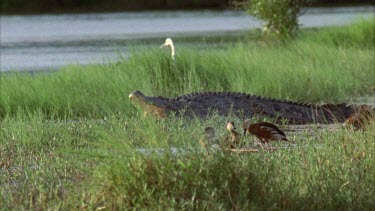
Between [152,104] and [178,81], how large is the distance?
8.68 ft

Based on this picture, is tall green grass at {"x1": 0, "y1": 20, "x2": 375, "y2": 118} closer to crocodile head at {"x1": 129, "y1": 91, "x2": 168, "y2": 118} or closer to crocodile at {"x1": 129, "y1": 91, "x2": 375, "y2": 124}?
crocodile head at {"x1": 129, "y1": 91, "x2": 168, "y2": 118}

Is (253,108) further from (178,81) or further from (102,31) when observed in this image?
(102,31)

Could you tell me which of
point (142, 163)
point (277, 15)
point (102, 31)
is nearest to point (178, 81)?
point (277, 15)

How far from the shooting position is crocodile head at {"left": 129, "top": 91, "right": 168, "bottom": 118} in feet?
31.9

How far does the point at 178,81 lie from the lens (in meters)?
12.4

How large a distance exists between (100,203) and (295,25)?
1323 cm

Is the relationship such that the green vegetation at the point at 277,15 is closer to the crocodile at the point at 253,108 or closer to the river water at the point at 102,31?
the river water at the point at 102,31

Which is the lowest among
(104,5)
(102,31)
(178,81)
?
(104,5)

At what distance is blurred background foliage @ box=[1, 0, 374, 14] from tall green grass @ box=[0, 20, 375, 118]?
2512cm

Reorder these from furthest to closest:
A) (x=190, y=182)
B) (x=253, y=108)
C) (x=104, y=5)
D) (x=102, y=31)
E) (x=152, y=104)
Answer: (x=104, y=5) < (x=102, y=31) < (x=253, y=108) < (x=152, y=104) < (x=190, y=182)

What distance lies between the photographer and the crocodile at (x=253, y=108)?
10062 millimetres

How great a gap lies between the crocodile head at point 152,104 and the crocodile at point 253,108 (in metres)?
0.03

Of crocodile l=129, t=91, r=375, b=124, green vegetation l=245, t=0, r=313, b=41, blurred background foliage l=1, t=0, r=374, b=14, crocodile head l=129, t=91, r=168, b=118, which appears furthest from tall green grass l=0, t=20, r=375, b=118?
blurred background foliage l=1, t=0, r=374, b=14

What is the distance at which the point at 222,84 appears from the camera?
495 inches
